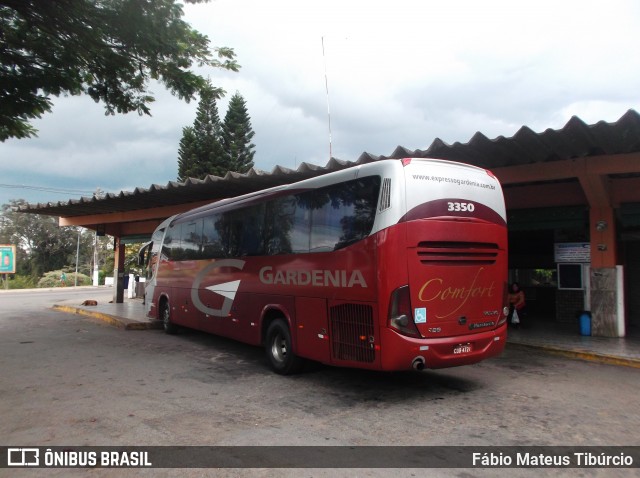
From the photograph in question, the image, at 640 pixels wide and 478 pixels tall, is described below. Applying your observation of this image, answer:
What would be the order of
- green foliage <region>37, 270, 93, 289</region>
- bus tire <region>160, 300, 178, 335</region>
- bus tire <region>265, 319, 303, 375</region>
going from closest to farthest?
bus tire <region>265, 319, 303, 375</region>
bus tire <region>160, 300, 178, 335</region>
green foliage <region>37, 270, 93, 289</region>

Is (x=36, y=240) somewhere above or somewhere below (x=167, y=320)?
above

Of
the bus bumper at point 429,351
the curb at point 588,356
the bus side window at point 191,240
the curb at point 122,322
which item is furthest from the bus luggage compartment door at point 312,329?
the curb at point 122,322

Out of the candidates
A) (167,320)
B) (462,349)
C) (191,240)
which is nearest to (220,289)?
(191,240)

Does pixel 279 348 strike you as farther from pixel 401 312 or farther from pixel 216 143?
pixel 216 143

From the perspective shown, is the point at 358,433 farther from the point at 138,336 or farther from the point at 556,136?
the point at 138,336

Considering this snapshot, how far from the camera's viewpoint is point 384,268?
19.4 ft

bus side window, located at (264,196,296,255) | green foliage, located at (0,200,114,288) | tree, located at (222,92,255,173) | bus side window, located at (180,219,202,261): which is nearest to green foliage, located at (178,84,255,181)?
tree, located at (222,92,255,173)

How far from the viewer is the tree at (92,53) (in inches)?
314

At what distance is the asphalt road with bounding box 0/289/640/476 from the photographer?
4859 millimetres

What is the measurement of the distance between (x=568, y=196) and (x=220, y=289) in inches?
360

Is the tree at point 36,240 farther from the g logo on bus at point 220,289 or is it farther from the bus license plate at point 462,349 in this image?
the bus license plate at point 462,349

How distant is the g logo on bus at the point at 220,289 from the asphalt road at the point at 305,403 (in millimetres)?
1028

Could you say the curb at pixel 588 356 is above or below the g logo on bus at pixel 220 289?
below

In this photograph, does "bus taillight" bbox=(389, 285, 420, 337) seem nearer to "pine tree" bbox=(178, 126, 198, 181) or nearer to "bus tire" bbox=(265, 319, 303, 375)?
"bus tire" bbox=(265, 319, 303, 375)
